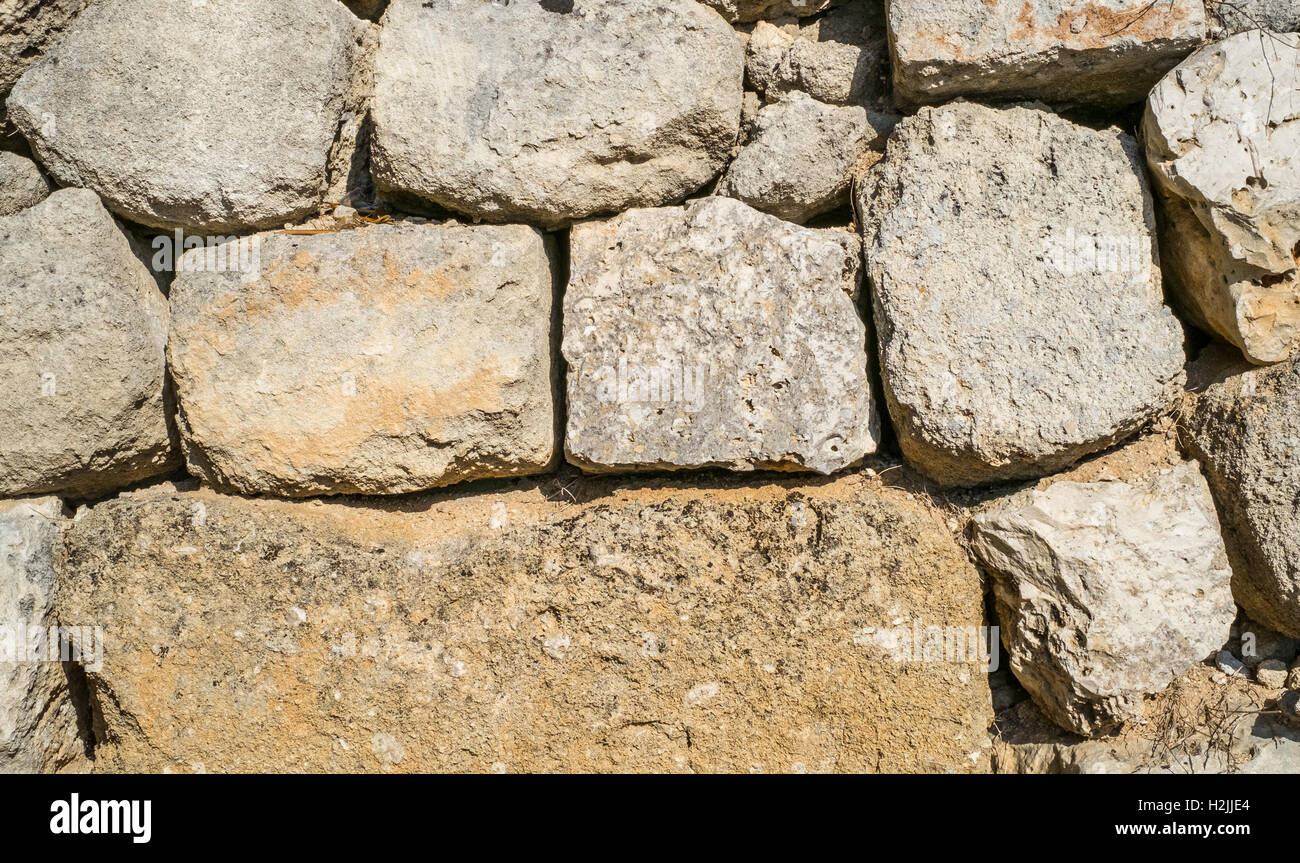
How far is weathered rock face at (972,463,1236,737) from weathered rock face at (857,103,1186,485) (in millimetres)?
138

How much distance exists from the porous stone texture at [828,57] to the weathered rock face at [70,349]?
1653 millimetres

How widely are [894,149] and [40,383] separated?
6.89 feet

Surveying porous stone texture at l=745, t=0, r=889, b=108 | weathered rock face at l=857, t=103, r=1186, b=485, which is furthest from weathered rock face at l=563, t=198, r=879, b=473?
porous stone texture at l=745, t=0, r=889, b=108

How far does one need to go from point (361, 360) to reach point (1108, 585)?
1796mm

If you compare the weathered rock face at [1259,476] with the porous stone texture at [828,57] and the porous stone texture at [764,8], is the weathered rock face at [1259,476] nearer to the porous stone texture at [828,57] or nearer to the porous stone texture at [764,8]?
the porous stone texture at [828,57]

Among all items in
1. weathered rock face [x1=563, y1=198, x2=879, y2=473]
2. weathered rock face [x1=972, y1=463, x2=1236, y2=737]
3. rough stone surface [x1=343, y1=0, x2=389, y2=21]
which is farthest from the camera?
rough stone surface [x1=343, y1=0, x2=389, y2=21]

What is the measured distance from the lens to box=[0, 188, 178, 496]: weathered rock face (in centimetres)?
239

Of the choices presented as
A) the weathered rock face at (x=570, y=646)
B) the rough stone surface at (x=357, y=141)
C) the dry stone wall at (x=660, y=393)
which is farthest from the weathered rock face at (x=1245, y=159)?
the rough stone surface at (x=357, y=141)

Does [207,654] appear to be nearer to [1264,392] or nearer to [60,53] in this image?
[60,53]

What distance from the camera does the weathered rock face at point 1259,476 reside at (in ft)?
7.58

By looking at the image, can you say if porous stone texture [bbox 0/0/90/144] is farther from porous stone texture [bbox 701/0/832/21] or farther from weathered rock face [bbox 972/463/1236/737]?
weathered rock face [bbox 972/463/1236/737]

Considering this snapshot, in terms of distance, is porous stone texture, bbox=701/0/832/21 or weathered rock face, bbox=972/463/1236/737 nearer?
weathered rock face, bbox=972/463/1236/737

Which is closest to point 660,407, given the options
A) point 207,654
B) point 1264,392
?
point 207,654

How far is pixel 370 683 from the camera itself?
238 cm
